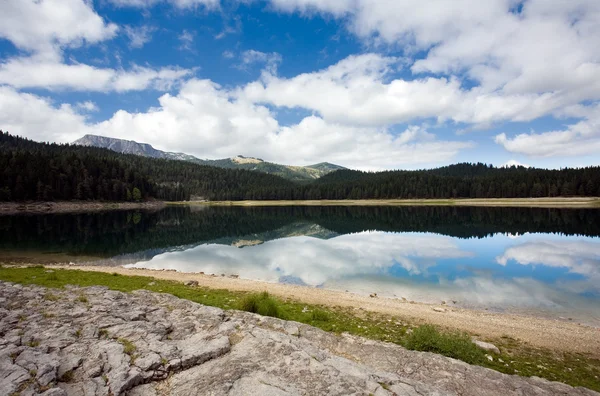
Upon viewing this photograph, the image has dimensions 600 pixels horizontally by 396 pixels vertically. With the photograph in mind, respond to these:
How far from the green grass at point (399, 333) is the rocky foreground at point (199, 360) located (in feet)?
3.06

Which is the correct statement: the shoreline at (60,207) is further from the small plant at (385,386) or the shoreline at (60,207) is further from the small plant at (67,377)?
the small plant at (385,386)

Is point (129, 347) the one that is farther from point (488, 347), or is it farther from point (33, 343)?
point (488, 347)

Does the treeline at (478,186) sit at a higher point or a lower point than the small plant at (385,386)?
higher

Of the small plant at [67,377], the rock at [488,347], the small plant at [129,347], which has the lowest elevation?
the rock at [488,347]

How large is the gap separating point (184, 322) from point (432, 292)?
21208mm

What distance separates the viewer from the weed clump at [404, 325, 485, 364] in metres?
10.5

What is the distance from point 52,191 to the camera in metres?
104

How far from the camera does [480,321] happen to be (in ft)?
56.4

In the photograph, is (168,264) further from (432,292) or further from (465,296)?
(465,296)

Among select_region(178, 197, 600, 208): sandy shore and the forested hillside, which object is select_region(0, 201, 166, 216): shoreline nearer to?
the forested hillside

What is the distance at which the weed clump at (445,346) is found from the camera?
10547 mm

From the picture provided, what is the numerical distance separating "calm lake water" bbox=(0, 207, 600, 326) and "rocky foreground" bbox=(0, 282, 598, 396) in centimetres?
1546

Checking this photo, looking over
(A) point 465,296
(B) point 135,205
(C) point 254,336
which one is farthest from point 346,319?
(B) point 135,205

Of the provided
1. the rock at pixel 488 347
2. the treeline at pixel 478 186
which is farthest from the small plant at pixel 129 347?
the treeline at pixel 478 186
